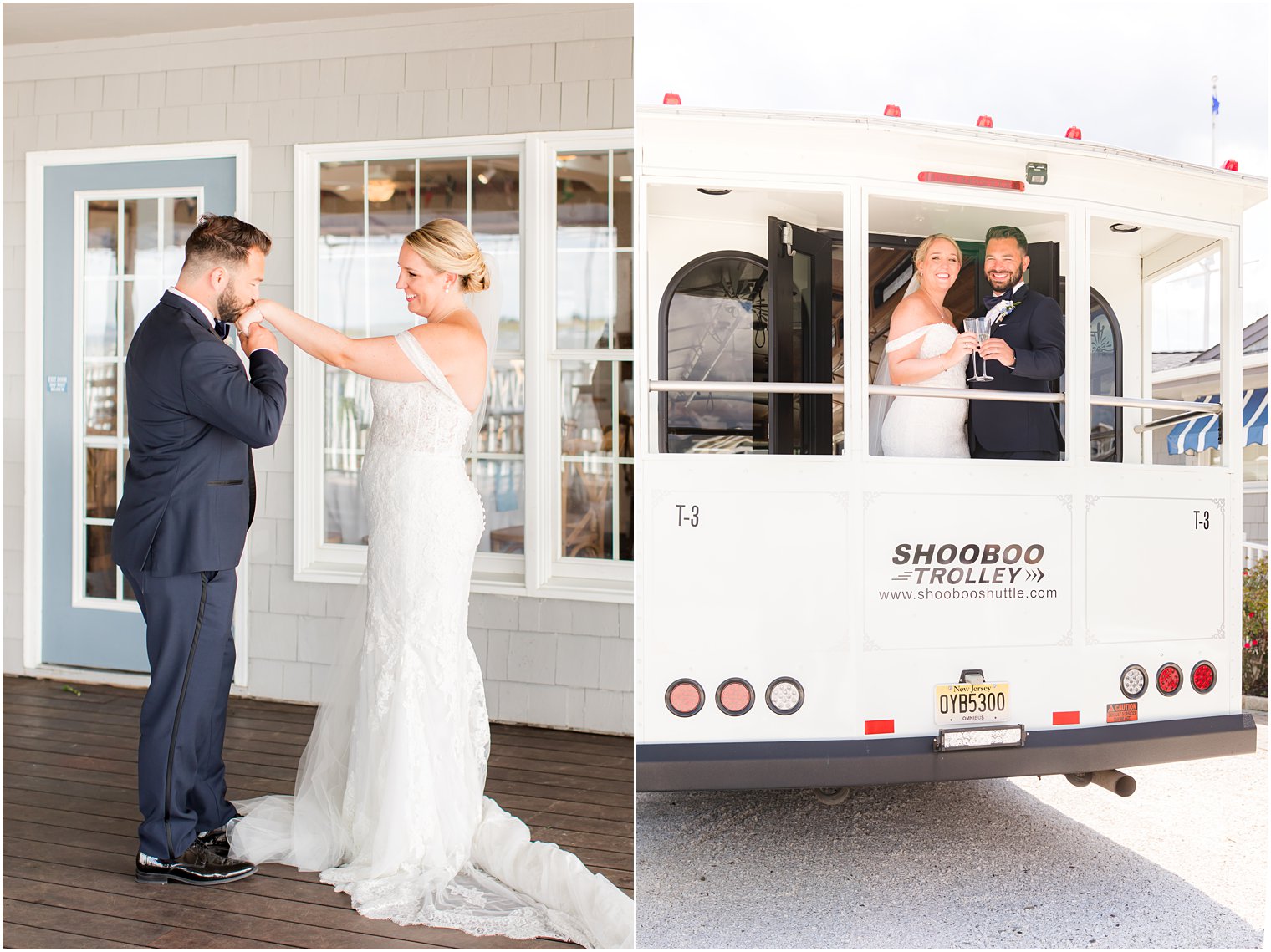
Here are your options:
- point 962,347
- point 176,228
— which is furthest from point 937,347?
point 176,228

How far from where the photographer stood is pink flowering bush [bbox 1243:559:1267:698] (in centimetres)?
225

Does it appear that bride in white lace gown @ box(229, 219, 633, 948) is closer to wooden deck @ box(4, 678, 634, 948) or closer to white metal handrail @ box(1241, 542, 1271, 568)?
wooden deck @ box(4, 678, 634, 948)

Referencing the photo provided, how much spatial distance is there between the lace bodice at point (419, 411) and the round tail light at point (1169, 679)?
1.71 meters

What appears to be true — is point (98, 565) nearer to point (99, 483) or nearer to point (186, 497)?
point (99, 483)

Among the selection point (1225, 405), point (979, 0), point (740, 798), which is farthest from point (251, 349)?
point (1225, 405)

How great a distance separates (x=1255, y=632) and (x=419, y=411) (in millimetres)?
2013

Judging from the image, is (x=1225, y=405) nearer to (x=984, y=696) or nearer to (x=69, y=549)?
(x=984, y=696)

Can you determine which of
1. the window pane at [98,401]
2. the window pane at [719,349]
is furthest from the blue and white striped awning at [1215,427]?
the window pane at [98,401]

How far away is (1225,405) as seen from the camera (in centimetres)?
220

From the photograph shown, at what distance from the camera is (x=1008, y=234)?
212cm

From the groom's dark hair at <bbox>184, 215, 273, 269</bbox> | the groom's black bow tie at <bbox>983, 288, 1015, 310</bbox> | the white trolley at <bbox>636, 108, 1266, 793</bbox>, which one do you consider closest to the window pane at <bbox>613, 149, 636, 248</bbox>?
the groom's dark hair at <bbox>184, 215, 273, 269</bbox>

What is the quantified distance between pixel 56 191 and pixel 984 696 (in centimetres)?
422

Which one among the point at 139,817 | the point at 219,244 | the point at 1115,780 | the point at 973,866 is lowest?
the point at 139,817

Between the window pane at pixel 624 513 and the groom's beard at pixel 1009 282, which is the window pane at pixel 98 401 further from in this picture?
the groom's beard at pixel 1009 282
